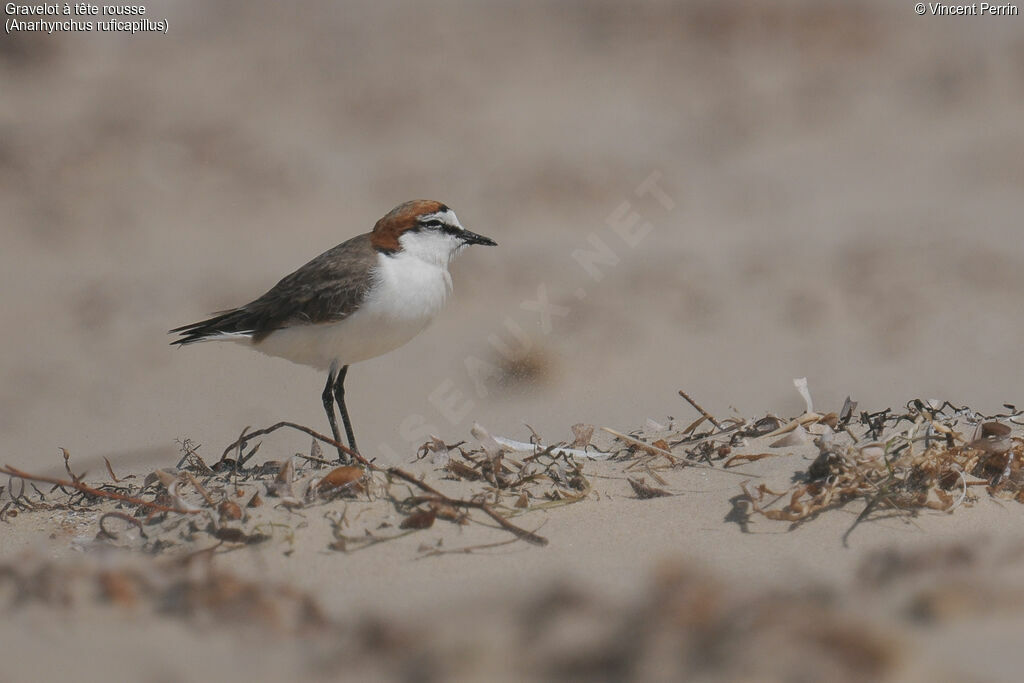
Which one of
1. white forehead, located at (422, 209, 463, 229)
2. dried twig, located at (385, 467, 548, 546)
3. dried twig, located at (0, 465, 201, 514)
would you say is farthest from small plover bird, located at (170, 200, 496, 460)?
dried twig, located at (385, 467, 548, 546)

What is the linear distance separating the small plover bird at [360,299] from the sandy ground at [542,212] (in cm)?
63

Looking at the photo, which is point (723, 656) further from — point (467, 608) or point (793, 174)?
point (793, 174)

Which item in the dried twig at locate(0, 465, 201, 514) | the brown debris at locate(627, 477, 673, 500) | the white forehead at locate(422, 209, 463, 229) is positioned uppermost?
the white forehead at locate(422, 209, 463, 229)

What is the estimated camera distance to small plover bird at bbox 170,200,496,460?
4453 mm

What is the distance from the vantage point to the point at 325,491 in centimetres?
320

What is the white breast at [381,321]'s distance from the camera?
445cm

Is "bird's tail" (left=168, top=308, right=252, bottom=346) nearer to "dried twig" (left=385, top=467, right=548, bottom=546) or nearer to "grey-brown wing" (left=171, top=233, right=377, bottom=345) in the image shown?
"grey-brown wing" (left=171, top=233, right=377, bottom=345)

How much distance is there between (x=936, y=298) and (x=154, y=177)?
21.6 ft

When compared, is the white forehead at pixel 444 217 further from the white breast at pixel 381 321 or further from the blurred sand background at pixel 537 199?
the blurred sand background at pixel 537 199

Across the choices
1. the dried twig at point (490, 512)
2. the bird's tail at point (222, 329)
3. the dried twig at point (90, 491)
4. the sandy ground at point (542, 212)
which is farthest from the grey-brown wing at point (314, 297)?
the dried twig at point (490, 512)

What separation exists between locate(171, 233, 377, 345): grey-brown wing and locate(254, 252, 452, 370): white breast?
0.14 ft

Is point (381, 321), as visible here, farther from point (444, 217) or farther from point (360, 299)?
point (444, 217)

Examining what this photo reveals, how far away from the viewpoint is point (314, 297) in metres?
4.50

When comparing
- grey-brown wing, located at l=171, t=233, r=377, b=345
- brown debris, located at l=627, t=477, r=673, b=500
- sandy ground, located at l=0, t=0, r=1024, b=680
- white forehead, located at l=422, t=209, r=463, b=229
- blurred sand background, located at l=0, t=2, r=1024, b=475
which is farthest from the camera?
blurred sand background, located at l=0, t=2, r=1024, b=475
